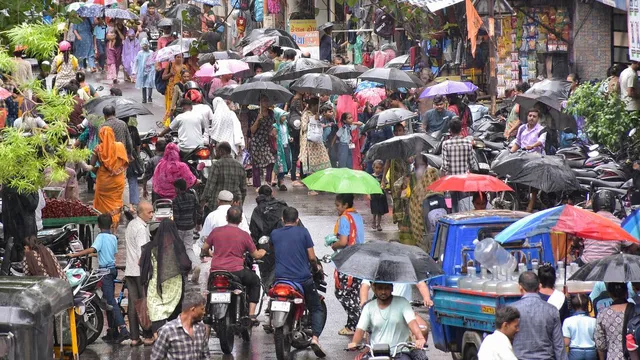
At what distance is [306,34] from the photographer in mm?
36938

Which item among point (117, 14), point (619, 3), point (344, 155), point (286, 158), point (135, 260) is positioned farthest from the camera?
point (117, 14)

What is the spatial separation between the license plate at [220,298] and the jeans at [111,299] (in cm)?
142

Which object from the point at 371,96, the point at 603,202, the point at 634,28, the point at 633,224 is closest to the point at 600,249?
the point at 633,224

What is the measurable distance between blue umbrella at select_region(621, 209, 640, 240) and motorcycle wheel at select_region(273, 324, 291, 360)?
11.7 ft

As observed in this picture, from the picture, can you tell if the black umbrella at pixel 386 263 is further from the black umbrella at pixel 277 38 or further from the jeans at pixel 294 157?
the black umbrella at pixel 277 38

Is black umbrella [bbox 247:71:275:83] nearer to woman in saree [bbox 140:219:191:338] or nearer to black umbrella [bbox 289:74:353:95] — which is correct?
black umbrella [bbox 289:74:353:95]

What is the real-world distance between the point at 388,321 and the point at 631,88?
1021 centimetres

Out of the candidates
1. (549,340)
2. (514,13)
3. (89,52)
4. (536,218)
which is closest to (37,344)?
(549,340)

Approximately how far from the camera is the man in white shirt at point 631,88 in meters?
19.7

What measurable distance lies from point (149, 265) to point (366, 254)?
10.0 ft

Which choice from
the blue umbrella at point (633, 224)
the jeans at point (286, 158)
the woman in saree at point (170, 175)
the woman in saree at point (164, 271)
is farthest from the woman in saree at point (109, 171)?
the blue umbrella at point (633, 224)

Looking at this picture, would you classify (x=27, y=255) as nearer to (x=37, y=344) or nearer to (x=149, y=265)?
(x=149, y=265)

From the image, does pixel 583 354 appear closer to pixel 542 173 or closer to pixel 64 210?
pixel 542 173

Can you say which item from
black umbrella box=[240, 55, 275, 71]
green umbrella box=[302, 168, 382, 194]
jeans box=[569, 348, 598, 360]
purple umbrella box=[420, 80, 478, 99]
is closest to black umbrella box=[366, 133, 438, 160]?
green umbrella box=[302, 168, 382, 194]
